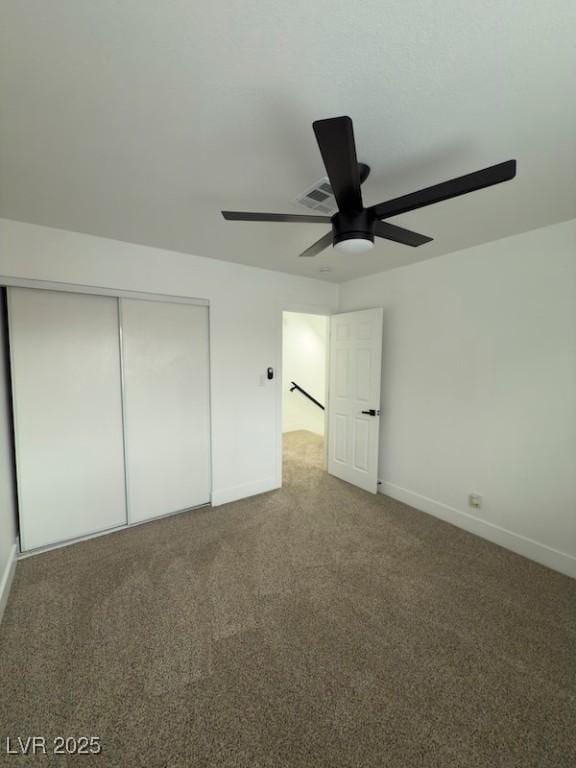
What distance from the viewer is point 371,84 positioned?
1.08 metres

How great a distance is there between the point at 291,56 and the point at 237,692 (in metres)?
2.52

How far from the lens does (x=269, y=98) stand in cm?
114

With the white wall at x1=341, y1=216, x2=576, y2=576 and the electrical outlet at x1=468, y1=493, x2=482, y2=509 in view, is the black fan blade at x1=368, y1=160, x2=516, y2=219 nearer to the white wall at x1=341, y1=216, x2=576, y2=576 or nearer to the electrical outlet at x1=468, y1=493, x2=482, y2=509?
the white wall at x1=341, y1=216, x2=576, y2=576

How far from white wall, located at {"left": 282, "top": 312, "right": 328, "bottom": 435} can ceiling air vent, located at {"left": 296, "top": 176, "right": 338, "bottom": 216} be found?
3.90 metres

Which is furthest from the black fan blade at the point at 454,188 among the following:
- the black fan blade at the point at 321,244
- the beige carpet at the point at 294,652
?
the beige carpet at the point at 294,652

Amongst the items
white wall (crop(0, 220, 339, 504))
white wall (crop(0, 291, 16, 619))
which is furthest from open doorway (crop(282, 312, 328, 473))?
white wall (crop(0, 291, 16, 619))

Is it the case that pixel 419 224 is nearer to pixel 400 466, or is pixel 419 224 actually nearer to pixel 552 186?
pixel 552 186

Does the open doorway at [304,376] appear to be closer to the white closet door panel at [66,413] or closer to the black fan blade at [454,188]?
the white closet door panel at [66,413]

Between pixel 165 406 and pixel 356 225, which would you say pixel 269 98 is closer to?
pixel 356 225

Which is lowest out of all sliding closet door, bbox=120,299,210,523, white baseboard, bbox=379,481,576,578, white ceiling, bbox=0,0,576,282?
white baseboard, bbox=379,481,576,578

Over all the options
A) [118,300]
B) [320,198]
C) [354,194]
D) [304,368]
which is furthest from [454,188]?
[304,368]

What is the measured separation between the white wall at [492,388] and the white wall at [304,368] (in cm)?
255

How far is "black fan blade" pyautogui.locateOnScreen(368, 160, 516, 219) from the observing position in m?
1.05

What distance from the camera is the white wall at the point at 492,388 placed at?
7.23 feet
